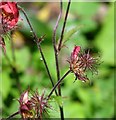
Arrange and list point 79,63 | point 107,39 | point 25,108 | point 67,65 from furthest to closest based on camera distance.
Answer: point 107,39, point 67,65, point 79,63, point 25,108

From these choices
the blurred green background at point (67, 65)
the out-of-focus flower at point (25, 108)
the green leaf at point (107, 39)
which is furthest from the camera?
the green leaf at point (107, 39)

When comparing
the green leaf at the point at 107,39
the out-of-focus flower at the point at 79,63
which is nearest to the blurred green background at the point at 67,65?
the green leaf at the point at 107,39

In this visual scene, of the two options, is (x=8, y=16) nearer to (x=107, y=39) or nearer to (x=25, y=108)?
(x=25, y=108)

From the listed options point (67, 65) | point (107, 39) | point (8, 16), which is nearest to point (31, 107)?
point (8, 16)

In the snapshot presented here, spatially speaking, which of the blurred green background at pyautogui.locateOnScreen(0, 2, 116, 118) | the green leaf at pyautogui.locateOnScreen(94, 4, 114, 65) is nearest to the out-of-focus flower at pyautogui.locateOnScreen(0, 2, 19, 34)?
the blurred green background at pyautogui.locateOnScreen(0, 2, 116, 118)

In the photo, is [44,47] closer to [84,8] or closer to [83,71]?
[84,8]

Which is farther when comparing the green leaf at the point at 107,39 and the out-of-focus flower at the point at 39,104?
the green leaf at the point at 107,39

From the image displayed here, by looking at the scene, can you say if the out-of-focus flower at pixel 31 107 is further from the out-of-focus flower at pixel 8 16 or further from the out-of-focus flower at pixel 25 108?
the out-of-focus flower at pixel 8 16

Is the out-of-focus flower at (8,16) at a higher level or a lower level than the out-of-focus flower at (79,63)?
higher
